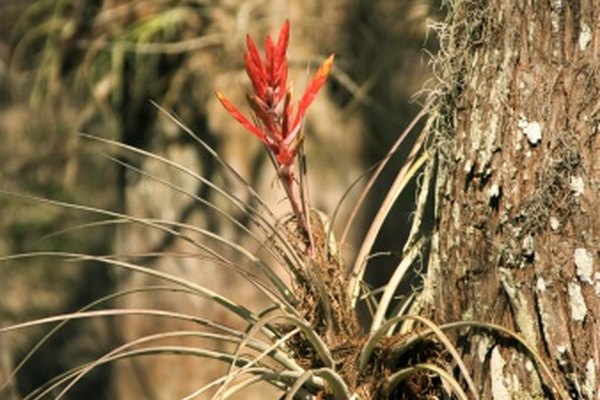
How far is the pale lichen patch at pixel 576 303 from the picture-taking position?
1733 mm

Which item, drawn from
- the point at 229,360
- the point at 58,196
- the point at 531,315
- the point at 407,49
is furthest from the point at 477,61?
the point at 58,196

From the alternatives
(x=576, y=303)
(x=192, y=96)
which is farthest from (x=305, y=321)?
(x=192, y=96)

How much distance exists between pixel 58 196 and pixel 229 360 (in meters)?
4.01

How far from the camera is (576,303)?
5.70 feet

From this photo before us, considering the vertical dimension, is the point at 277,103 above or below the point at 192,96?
above

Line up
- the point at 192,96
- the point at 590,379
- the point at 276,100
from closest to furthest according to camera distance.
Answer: the point at 590,379 < the point at 276,100 < the point at 192,96

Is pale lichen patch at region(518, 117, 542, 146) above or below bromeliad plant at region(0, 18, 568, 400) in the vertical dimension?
above

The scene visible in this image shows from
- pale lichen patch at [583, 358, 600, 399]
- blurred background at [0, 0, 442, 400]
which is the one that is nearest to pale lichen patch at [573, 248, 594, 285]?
pale lichen patch at [583, 358, 600, 399]

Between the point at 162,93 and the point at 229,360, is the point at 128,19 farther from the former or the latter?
the point at 229,360

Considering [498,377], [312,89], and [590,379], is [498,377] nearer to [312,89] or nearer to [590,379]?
[590,379]

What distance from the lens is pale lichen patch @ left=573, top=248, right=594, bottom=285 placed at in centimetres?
173

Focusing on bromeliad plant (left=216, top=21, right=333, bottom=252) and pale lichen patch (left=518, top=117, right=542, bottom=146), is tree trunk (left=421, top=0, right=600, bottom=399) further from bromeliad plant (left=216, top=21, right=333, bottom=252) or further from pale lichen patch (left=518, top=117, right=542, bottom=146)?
bromeliad plant (left=216, top=21, right=333, bottom=252)

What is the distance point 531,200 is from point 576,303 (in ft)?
0.50

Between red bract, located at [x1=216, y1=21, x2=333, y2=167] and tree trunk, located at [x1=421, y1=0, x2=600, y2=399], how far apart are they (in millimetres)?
239
